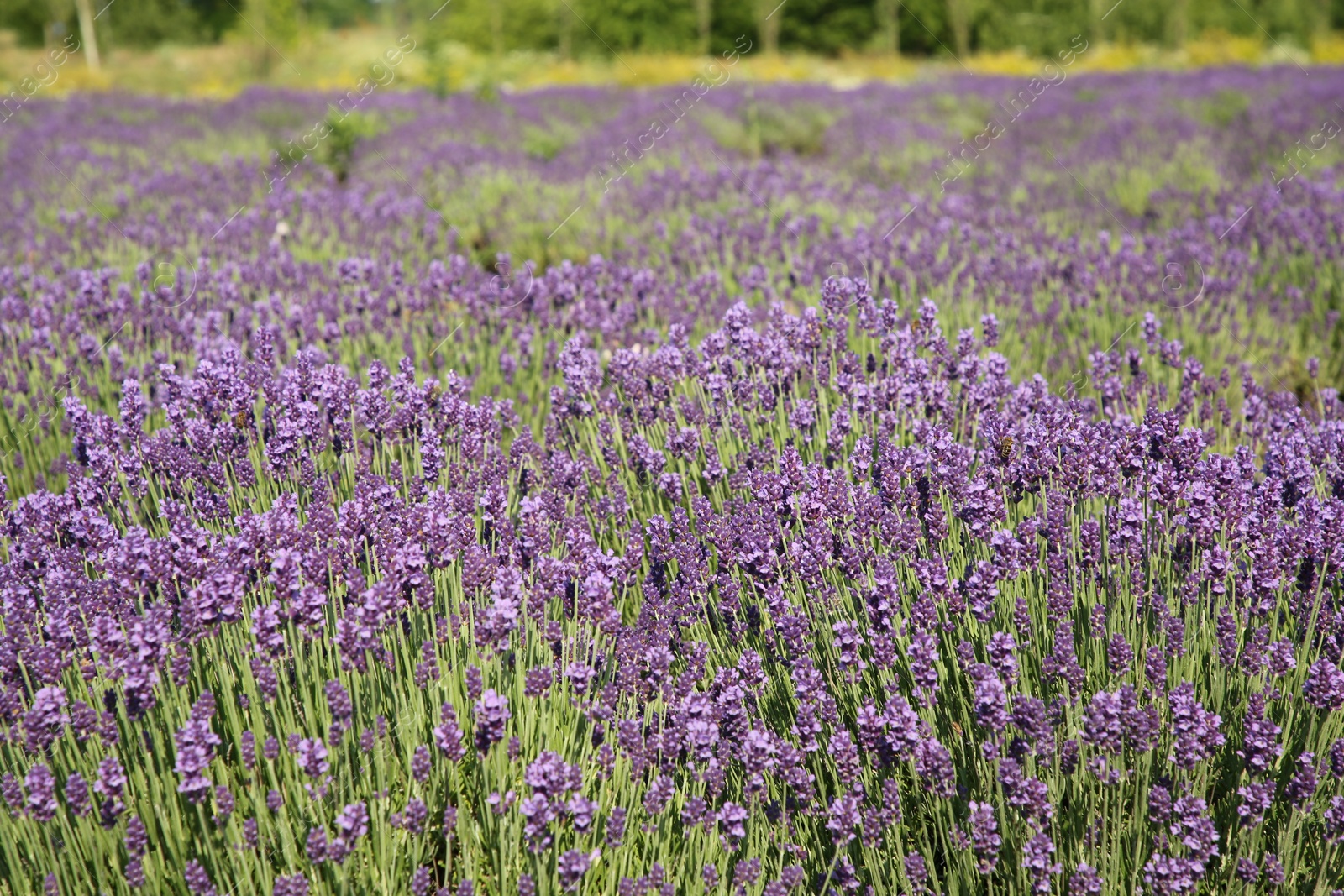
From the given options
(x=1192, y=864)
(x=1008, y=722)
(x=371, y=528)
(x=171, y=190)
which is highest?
(x=171, y=190)

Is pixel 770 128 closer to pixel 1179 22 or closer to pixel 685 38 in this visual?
pixel 1179 22

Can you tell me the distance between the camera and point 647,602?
6.77 feet

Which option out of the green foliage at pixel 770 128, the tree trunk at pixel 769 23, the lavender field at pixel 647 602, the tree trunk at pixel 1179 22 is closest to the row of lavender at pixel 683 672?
the lavender field at pixel 647 602

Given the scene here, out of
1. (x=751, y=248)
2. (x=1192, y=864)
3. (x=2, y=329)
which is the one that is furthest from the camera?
(x=751, y=248)

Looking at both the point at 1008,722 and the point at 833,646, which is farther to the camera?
the point at 833,646

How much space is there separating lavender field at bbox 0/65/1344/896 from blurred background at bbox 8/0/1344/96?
57.0 ft

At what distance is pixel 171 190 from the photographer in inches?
267

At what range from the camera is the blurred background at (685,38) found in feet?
67.9

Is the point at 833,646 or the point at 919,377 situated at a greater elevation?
the point at 919,377

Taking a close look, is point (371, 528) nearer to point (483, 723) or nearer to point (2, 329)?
point (483, 723)

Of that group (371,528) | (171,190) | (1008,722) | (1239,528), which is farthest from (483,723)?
(171,190)

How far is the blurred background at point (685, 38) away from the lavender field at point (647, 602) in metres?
17.4

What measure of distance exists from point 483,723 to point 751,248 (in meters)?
3.94

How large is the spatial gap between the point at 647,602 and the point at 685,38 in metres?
28.6
